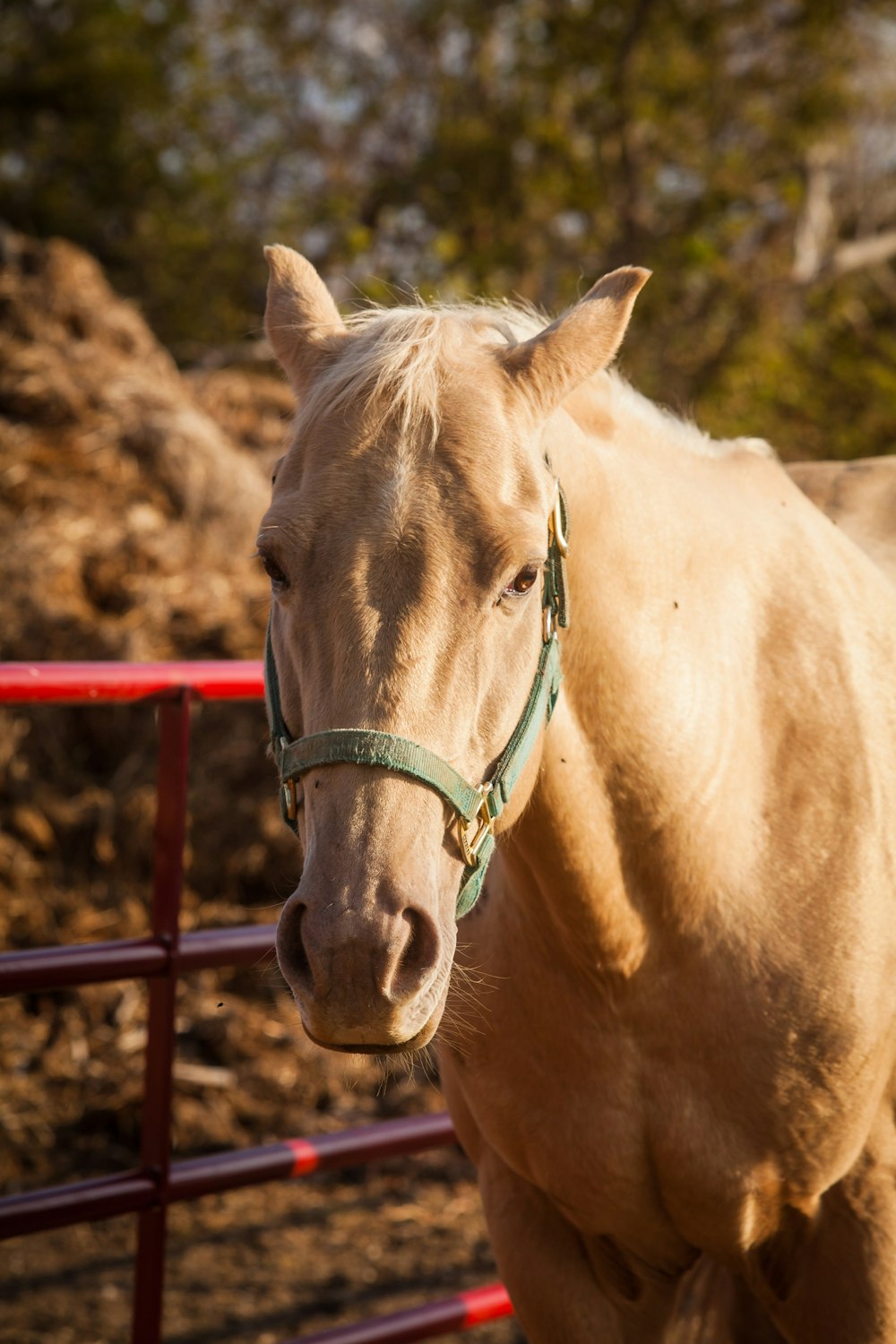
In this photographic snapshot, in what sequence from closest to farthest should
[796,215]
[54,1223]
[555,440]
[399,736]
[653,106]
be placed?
1. [399,736]
2. [555,440]
3. [54,1223]
4. [653,106]
5. [796,215]

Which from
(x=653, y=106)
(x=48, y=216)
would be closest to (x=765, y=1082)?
(x=653, y=106)

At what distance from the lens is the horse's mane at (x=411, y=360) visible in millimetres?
1497

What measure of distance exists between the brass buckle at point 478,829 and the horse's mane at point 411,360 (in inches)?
17.5

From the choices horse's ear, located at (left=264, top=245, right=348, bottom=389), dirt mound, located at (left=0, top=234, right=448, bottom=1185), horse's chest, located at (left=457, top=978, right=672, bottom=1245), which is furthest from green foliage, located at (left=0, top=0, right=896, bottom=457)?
horse's chest, located at (left=457, top=978, right=672, bottom=1245)

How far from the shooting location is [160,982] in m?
2.40

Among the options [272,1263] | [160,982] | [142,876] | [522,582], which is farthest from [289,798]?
[142,876]

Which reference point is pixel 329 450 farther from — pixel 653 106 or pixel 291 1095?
pixel 653 106

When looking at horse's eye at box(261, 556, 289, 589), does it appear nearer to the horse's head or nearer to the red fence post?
the horse's head

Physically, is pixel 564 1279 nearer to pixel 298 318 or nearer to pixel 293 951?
pixel 293 951

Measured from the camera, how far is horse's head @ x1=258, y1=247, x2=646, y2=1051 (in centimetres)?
132

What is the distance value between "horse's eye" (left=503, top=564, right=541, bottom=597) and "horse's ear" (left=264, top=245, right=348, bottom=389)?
17.9 inches

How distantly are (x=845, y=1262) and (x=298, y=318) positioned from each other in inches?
65.1

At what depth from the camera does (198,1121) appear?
396 cm

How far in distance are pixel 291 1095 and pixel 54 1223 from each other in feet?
6.69
